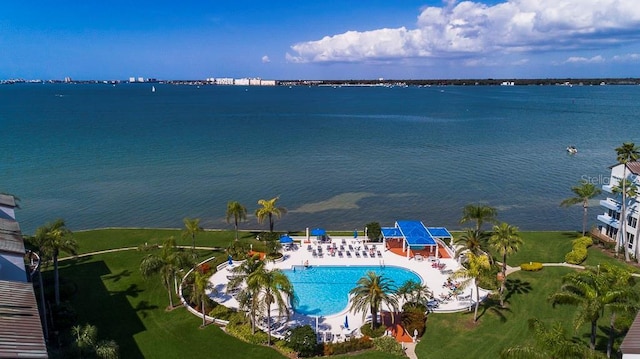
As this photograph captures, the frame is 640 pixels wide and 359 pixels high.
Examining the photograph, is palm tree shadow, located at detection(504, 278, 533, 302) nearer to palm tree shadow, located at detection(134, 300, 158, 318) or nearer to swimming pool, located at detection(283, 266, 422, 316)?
swimming pool, located at detection(283, 266, 422, 316)

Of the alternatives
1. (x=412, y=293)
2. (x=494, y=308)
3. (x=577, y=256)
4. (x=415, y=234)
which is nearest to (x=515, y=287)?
(x=494, y=308)

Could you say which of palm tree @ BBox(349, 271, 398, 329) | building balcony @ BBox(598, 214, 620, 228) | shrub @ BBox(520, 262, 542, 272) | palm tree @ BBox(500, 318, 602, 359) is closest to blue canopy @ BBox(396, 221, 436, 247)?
shrub @ BBox(520, 262, 542, 272)

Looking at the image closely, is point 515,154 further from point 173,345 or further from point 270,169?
point 173,345

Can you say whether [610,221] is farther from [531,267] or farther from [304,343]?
[304,343]

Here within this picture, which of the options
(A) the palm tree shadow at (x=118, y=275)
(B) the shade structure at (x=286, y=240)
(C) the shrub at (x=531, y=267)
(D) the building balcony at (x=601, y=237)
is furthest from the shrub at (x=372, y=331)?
(D) the building balcony at (x=601, y=237)

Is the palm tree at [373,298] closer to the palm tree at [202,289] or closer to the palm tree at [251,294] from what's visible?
the palm tree at [251,294]

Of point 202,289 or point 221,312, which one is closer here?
point 202,289
